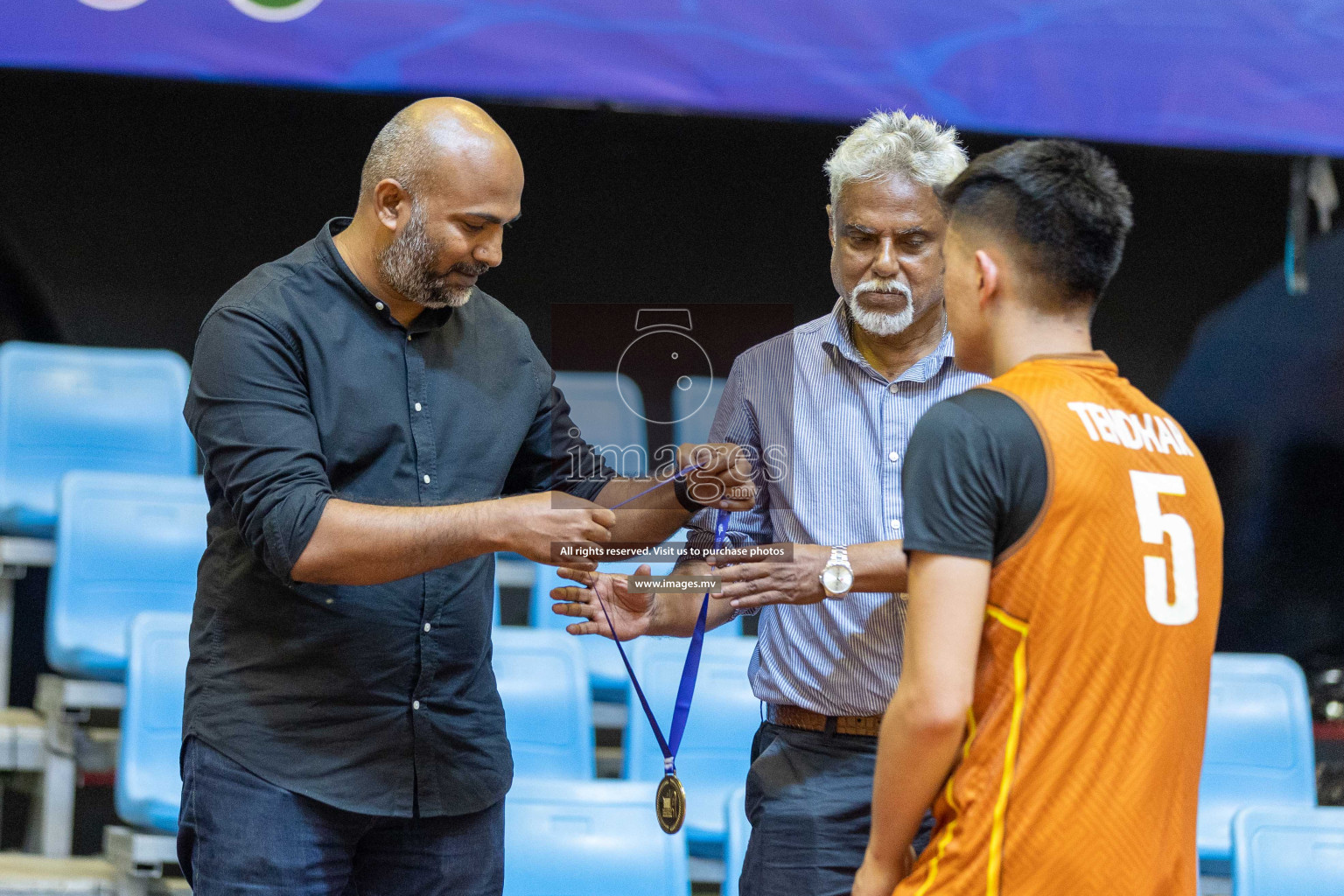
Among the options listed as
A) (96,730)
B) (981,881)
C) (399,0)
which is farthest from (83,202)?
(981,881)

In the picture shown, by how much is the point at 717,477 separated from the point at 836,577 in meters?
0.24

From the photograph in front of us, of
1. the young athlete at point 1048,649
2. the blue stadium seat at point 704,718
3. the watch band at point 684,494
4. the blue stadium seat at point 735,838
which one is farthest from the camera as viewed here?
the blue stadium seat at point 704,718

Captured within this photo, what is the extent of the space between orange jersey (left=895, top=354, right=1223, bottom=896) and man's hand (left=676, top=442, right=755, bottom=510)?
59 cm

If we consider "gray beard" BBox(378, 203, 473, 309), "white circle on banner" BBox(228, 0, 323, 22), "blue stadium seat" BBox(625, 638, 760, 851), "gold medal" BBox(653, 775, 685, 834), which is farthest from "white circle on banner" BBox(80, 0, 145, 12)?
"gold medal" BBox(653, 775, 685, 834)

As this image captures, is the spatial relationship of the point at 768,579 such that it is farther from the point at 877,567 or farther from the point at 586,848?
the point at 586,848

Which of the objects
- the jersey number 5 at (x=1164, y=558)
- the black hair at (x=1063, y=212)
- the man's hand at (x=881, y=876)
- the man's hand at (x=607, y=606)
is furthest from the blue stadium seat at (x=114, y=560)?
the jersey number 5 at (x=1164, y=558)

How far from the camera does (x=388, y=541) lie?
1.68 meters

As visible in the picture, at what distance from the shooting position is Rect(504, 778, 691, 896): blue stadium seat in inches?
106

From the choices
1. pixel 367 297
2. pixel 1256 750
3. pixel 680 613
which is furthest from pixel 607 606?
pixel 1256 750

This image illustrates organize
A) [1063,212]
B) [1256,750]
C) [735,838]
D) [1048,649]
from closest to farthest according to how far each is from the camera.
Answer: [1048,649]
[1063,212]
[735,838]
[1256,750]

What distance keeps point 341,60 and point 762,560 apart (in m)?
2.17

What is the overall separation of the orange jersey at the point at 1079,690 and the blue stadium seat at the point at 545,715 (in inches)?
76.8

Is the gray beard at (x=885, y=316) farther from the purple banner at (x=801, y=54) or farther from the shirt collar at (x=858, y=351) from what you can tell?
the purple banner at (x=801, y=54)

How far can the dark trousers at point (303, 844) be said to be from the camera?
177cm
